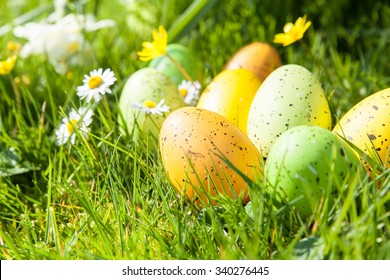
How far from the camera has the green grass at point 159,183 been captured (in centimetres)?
112

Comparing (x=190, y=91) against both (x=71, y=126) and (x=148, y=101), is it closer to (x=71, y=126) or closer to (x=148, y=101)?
(x=148, y=101)

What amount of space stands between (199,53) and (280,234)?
4.08 ft

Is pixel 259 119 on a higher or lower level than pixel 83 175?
higher

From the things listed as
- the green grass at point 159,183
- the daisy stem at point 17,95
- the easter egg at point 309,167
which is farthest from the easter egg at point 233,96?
the daisy stem at point 17,95

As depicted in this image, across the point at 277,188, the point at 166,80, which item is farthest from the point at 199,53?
the point at 277,188

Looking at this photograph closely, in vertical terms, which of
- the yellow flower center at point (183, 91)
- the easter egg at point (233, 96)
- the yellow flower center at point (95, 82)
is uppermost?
the yellow flower center at point (95, 82)

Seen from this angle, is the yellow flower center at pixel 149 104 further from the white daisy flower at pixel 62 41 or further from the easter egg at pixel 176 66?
the white daisy flower at pixel 62 41

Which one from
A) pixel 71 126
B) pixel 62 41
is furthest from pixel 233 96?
pixel 62 41

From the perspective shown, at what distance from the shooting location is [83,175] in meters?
1.58

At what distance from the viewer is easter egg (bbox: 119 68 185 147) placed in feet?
5.07

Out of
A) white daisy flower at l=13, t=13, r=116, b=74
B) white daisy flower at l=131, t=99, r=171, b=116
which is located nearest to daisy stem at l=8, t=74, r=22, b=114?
white daisy flower at l=13, t=13, r=116, b=74

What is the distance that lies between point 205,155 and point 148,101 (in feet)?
1.13

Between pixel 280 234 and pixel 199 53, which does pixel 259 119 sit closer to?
pixel 280 234

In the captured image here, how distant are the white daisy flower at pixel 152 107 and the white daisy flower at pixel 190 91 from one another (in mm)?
157
